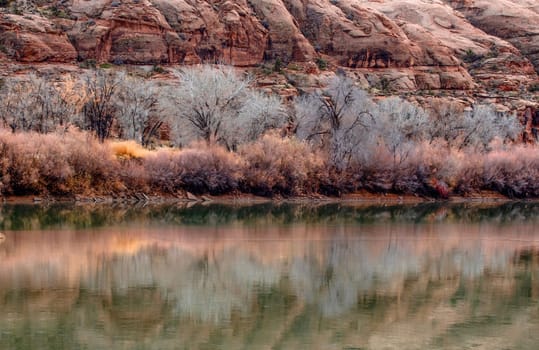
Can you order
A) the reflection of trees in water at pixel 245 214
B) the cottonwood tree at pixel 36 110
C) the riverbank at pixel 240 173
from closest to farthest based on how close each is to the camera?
the reflection of trees in water at pixel 245 214 < the riverbank at pixel 240 173 < the cottonwood tree at pixel 36 110

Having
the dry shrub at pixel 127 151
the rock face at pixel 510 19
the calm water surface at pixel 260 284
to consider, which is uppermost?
the calm water surface at pixel 260 284

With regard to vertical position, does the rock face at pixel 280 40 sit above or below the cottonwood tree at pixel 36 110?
below

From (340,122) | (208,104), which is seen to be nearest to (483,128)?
(340,122)

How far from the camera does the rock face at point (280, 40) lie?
251 feet

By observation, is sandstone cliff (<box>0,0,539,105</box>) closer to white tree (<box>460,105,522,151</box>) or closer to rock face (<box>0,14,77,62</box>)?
rock face (<box>0,14,77,62</box>)

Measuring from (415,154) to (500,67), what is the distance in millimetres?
42575

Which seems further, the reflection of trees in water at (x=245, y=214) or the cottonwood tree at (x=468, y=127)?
the cottonwood tree at (x=468, y=127)

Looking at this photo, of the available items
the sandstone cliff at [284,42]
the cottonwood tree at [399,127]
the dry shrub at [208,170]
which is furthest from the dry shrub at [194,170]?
the sandstone cliff at [284,42]

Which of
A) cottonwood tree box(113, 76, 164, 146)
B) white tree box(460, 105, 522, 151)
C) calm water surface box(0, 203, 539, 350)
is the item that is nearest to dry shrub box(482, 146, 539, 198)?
white tree box(460, 105, 522, 151)

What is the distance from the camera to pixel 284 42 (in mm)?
84125

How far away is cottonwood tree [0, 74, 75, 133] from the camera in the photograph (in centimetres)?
4853

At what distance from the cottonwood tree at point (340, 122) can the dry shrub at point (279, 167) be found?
59.1 inches

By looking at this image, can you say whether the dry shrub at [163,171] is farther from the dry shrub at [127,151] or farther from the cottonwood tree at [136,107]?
the cottonwood tree at [136,107]

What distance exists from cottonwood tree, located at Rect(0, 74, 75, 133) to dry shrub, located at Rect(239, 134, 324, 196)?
10.5 meters
